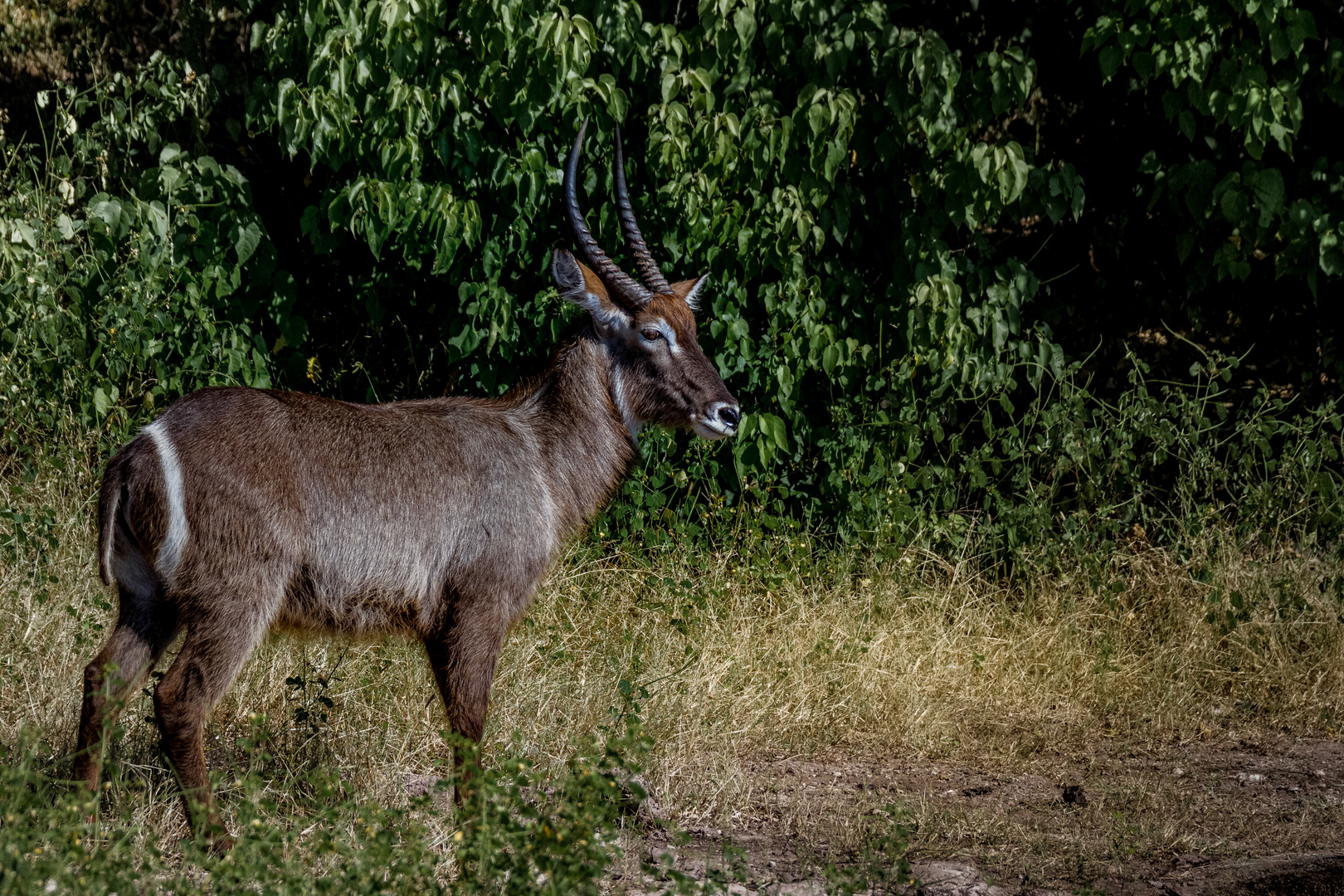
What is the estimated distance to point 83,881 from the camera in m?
2.54

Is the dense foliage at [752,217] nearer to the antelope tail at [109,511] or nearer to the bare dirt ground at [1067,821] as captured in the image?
the bare dirt ground at [1067,821]

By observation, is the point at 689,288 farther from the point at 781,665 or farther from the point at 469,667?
the point at 469,667

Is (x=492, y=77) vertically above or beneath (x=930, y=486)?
above

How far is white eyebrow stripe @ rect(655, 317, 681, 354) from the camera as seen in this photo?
189 inches

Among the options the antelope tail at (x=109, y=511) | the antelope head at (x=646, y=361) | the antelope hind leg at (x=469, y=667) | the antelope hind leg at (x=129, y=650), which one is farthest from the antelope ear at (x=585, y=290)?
the antelope hind leg at (x=129, y=650)

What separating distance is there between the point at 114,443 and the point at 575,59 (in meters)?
2.67

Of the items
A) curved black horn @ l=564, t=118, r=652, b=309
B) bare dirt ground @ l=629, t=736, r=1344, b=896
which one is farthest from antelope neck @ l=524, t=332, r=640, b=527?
bare dirt ground @ l=629, t=736, r=1344, b=896

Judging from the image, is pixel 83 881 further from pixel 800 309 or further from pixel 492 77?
pixel 800 309

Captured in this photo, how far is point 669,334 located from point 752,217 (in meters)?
1.15

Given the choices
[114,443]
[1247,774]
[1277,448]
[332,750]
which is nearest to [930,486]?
[1247,774]

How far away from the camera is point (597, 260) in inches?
186

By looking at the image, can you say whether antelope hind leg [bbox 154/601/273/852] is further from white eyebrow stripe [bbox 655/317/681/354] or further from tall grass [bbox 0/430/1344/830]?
white eyebrow stripe [bbox 655/317/681/354]

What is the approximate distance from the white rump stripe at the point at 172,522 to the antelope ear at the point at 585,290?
5.12ft

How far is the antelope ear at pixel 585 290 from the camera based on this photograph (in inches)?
184
